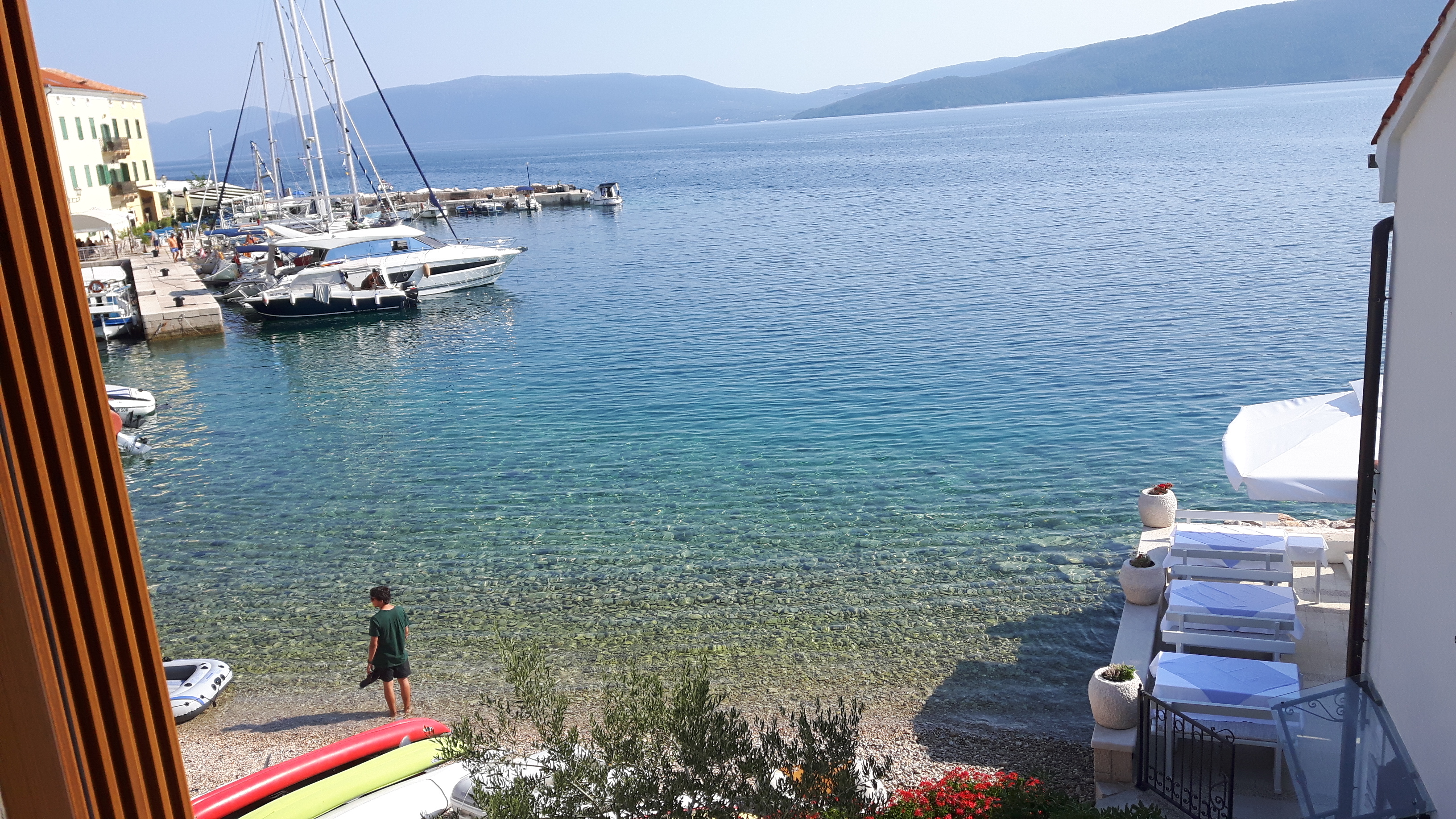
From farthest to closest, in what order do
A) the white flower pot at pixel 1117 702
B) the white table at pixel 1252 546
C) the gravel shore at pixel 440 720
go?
the white table at pixel 1252 546 → the gravel shore at pixel 440 720 → the white flower pot at pixel 1117 702

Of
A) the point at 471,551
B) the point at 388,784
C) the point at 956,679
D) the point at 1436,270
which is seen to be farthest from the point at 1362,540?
the point at 471,551

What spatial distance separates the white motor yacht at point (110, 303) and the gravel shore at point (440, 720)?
2605 cm

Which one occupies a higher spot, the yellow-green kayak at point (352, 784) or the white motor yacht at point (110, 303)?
the white motor yacht at point (110, 303)

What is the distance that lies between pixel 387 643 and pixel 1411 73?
984cm

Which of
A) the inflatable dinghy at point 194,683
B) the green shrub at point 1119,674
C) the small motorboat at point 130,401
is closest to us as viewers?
the green shrub at point 1119,674

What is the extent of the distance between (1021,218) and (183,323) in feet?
148

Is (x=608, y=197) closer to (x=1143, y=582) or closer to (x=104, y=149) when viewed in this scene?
(x=104, y=149)

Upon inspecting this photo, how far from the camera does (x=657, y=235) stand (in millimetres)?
66562

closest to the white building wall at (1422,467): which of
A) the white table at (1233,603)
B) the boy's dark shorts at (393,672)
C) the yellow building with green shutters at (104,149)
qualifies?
the white table at (1233,603)

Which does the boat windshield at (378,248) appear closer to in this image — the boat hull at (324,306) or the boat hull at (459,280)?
the boat hull at (459,280)

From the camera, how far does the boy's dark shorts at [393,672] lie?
33.9 feet

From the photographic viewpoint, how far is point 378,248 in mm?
41781

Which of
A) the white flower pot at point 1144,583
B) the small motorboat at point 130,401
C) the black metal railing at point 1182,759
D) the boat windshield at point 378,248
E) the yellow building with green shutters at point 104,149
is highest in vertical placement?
the yellow building with green shutters at point 104,149

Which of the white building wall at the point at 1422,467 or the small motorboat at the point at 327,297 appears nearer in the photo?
the white building wall at the point at 1422,467
